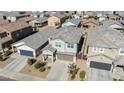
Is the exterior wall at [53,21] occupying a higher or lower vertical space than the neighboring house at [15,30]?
higher

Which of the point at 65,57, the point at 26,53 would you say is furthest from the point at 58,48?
the point at 26,53

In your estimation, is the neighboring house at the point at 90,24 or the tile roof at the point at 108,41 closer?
the tile roof at the point at 108,41

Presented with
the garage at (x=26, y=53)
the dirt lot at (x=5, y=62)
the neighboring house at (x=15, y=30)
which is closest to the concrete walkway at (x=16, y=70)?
the dirt lot at (x=5, y=62)

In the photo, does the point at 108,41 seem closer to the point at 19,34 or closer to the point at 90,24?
the point at 19,34

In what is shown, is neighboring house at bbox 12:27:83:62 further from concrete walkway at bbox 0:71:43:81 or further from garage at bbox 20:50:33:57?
concrete walkway at bbox 0:71:43:81

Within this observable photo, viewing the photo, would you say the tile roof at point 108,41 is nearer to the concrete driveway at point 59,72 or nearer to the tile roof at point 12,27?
the concrete driveway at point 59,72

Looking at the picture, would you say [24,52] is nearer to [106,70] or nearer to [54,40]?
[54,40]
